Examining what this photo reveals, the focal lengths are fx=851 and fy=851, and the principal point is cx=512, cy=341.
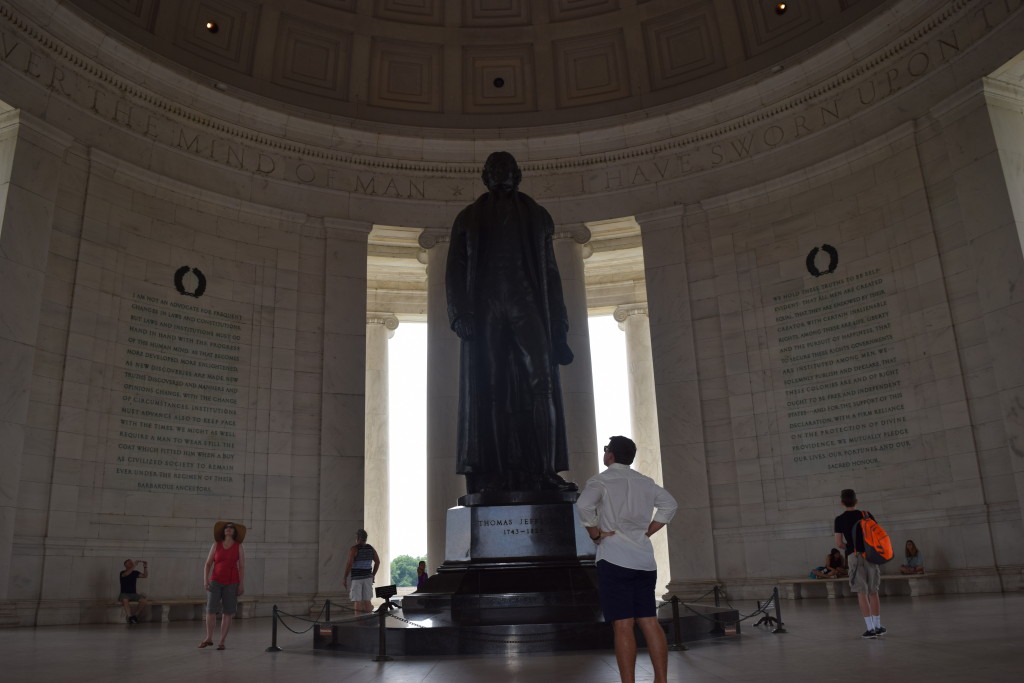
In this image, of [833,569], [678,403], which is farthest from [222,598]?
[678,403]

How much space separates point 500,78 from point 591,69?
2490 mm

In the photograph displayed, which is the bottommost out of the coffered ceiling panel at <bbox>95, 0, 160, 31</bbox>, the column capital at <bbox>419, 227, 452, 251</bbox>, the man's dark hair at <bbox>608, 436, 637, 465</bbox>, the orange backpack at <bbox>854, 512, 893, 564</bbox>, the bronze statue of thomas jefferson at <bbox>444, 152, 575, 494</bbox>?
the orange backpack at <bbox>854, 512, 893, 564</bbox>

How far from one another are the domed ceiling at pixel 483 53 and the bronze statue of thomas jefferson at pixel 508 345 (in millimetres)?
12468

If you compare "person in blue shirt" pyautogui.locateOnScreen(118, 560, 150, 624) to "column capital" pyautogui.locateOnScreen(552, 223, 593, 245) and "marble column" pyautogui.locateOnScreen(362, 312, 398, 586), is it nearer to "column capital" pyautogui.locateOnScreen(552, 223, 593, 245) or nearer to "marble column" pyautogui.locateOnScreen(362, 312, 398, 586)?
"marble column" pyautogui.locateOnScreen(362, 312, 398, 586)

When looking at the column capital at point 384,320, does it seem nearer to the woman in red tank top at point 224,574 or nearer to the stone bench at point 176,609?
the stone bench at point 176,609

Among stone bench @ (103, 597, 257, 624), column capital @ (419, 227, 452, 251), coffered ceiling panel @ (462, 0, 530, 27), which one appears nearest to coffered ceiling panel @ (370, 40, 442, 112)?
coffered ceiling panel @ (462, 0, 530, 27)

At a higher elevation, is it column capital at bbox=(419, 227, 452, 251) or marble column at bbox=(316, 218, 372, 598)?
column capital at bbox=(419, 227, 452, 251)

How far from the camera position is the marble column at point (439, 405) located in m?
19.9

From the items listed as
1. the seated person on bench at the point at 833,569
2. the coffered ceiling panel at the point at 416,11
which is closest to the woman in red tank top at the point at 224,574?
the seated person on bench at the point at 833,569

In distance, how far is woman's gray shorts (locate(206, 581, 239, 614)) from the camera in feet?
33.1

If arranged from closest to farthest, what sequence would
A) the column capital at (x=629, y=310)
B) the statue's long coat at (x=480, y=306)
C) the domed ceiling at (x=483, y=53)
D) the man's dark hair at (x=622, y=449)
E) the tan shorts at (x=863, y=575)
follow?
the man's dark hair at (x=622, y=449) → the tan shorts at (x=863, y=575) → the statue's long coat at (x=480, y=306) → the domed ceiling at (x=483, y=53) → the column capital at (x=629, y=310)

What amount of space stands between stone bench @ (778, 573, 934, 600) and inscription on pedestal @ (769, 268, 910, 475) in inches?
93.1

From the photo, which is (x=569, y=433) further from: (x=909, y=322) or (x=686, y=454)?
(x=909, y=322)

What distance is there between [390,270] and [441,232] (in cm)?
621
